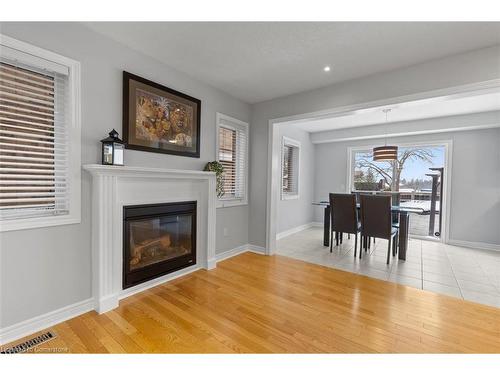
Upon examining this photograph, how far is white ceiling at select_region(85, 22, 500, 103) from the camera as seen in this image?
82.0 inches

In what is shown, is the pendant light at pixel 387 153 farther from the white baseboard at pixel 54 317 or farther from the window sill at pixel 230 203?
the white baseboard at pixel 54 317

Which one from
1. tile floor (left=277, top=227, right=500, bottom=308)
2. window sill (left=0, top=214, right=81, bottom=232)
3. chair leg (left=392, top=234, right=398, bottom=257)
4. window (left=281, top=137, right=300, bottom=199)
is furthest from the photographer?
window (left=281, top=137, right=300, bottom=199)

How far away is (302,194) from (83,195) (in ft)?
16.2

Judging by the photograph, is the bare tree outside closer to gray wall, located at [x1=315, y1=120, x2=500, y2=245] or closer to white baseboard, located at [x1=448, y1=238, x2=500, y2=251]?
gray wall, located at [x1=315, y1=120, x2=500, y2=245]

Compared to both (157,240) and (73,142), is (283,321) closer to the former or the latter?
(157,240)

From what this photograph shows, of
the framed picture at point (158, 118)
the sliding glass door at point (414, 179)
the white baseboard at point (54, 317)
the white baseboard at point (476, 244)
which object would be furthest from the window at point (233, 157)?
the white baseboard at point (476, 244)

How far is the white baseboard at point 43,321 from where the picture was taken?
1.73m

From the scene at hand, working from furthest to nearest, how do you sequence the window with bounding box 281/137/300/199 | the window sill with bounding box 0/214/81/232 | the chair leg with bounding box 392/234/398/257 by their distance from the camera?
the window with bounding box 281/137/300/199 < the chair leg with bounding box 392/234/398/257 < the window sill with bounding box 0/214/81/232

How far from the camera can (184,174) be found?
2793mm

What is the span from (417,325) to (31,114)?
3.64 m

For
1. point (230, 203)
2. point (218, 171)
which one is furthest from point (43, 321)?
point (230, 203)

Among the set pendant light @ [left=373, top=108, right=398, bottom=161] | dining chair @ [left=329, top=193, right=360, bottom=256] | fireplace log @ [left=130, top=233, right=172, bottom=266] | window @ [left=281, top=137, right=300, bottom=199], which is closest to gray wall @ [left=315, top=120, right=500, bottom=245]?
pendant light @ [left=373, top=108, right=398, bottom=161]

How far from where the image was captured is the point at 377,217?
11.9ft

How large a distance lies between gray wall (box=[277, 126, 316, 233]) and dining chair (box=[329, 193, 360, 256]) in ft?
4.46
